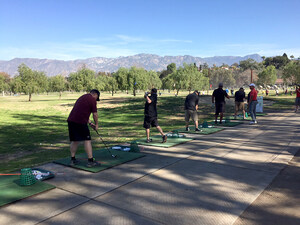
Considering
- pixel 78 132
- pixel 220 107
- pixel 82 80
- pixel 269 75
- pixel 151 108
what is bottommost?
pixel 78 132

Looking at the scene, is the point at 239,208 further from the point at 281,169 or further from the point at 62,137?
the point at 62,137

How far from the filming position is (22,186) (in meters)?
4.26

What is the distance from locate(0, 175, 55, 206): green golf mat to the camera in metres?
3.79

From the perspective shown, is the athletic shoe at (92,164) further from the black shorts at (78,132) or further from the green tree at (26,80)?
the green tree at (26,80)

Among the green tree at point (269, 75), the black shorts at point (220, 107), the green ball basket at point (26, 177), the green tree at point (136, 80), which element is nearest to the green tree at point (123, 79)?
the green tree at point (136, 80)

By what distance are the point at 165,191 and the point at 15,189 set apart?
2665 millimetres

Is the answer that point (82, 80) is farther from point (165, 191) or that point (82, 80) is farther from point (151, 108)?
point (165, 191)

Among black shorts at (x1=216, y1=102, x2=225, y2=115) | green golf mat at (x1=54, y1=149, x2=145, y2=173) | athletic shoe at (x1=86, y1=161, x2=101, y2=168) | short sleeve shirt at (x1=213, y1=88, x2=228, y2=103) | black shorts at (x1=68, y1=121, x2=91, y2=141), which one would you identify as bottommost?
green golf mat at (x1=54, y1=149, x2=145, y2=173)

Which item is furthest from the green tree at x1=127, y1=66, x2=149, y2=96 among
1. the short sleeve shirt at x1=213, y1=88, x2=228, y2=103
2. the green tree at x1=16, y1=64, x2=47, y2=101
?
the short sleeve shirt at x1=213, y1=88, x2=228, y2=103

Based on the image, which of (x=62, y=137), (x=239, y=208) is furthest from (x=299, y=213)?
(x=62, y=137)

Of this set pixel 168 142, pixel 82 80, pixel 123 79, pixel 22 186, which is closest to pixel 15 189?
pixel 22 186

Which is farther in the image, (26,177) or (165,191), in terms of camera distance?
(26,177)

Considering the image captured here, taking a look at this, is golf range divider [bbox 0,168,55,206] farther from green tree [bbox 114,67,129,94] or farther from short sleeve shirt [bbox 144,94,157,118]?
green tree [bbox 114,67,129,94]

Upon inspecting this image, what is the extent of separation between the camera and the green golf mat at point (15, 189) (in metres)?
3.79
